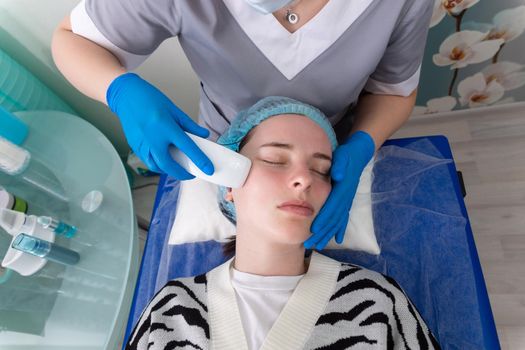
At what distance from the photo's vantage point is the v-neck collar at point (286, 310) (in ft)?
2.73

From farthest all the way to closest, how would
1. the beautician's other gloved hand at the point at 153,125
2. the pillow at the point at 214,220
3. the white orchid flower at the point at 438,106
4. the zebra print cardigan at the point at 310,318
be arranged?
the white orchid flower at the point at 438,106, the pillow at the point at 214,220, the zebra print cardigan at the point at 310,318, the beautician's other gloved hand at the point at 153,125

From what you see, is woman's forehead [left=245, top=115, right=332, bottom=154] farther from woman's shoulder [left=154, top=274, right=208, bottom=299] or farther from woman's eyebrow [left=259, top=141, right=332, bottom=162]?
woman's shoulder [left=154, top=274, right=208, bottom=299]

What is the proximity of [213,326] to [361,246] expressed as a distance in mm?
461

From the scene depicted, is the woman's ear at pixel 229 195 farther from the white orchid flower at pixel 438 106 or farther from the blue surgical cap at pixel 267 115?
the white orchid flower at pixel 438 106

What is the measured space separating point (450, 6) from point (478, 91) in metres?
0.47

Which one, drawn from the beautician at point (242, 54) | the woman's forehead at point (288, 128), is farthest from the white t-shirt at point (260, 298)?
the woman's forehead at point (288, 128)

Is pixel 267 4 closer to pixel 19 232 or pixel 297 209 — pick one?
pixel 297 209

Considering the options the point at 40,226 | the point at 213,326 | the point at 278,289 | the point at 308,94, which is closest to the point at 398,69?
the point at 308,94

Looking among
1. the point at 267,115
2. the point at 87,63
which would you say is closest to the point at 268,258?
the point at 267,115

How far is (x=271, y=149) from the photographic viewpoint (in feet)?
2.69

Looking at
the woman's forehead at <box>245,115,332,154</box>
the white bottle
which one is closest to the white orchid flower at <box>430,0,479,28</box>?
the woman's forehead at <box>245,115,332,154</box>

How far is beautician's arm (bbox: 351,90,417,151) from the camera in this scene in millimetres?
974

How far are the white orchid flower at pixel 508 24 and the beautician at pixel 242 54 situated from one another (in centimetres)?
52

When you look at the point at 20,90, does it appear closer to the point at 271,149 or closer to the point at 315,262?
the point at 271,149
